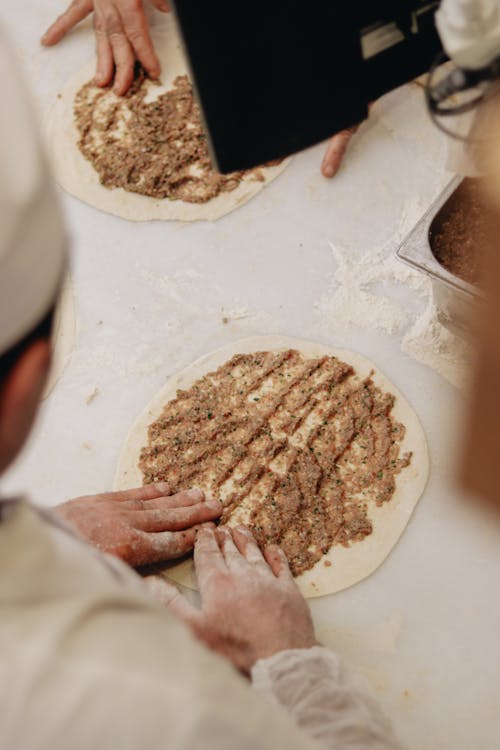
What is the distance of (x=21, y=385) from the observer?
748 mm

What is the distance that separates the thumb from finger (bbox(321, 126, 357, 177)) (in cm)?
123

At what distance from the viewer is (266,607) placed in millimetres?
1478

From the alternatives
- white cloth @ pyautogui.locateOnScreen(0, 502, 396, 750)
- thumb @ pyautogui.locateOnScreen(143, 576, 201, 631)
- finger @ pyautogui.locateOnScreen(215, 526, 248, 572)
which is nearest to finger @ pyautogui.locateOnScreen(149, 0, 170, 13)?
finger @ pyautogui.locateOnScreen(215, 526, 248, 572)

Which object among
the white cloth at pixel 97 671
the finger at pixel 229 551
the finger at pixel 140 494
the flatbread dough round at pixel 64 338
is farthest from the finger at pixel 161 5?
the white cloth at pixel 97 671

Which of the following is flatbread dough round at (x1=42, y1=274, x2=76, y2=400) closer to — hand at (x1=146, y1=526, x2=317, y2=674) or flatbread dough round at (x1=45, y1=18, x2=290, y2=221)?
flatbread dough round at (x1=45, y1=18, x2=290, y2=221)

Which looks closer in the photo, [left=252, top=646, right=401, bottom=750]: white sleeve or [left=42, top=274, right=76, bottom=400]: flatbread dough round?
[left=252, top=646, right=401, bottom=750]: white sleeve

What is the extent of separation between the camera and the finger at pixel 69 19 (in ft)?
8.09

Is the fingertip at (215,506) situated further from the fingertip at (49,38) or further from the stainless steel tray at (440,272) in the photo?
the fingertip at (49,38)

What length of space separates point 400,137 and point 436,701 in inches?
59.8

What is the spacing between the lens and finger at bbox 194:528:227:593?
1.57 meters

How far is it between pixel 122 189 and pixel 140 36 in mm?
499

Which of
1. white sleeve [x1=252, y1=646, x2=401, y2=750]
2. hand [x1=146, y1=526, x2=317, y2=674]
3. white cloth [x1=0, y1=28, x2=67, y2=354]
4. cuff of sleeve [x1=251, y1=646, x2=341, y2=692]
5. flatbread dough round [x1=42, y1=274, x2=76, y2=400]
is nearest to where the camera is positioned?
white cloth [x1=0, y1=28, x2=67, y2=354]

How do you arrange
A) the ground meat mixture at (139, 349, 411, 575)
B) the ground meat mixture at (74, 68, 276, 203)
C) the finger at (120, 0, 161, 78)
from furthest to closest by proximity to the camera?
1. the finger at (120, 0, 161, 78)
2. the ground meat mixture at (74, 68, 276, 203)
3. the ground meat mixture at (139, 349, 411, 575)

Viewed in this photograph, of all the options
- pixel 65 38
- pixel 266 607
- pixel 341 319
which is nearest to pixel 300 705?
pixel 266 607
